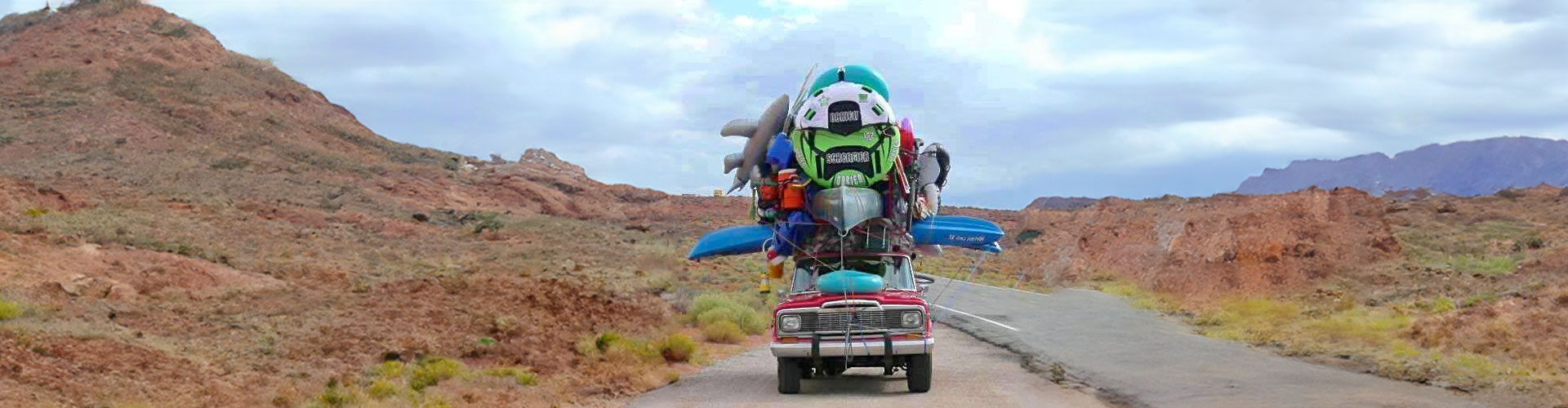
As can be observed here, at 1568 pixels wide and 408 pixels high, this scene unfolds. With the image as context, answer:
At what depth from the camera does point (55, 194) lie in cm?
3809

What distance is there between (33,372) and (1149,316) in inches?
877

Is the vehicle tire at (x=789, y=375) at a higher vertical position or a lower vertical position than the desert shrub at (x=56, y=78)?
lower

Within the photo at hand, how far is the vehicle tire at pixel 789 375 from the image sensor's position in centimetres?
1483

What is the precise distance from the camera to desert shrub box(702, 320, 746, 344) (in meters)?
23.9

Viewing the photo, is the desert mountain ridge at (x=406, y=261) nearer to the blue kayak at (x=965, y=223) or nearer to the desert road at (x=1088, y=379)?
the desert road at (x=1088, y=379)

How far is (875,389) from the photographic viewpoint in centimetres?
1538

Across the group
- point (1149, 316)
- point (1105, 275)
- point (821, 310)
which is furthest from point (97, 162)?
point (821, 310)

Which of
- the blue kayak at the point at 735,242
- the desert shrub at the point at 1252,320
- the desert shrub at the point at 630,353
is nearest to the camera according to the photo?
→ the blue kayak at the point at 735,242

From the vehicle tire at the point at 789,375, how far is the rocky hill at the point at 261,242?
233 cm

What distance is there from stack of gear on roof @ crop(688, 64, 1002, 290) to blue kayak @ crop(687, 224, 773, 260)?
0.02 metres

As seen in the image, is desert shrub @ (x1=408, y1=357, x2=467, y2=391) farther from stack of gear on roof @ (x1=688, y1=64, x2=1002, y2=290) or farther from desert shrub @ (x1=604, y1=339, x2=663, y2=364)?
stack of gear on roof @ (x1=688, y1=64, x2=1002, y2=290)

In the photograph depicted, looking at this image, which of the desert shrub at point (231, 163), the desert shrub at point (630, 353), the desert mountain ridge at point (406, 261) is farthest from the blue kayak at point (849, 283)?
the desert shrub at point (231, 163)

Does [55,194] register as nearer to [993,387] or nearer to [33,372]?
[33,372]

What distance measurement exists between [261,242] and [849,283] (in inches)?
1088
